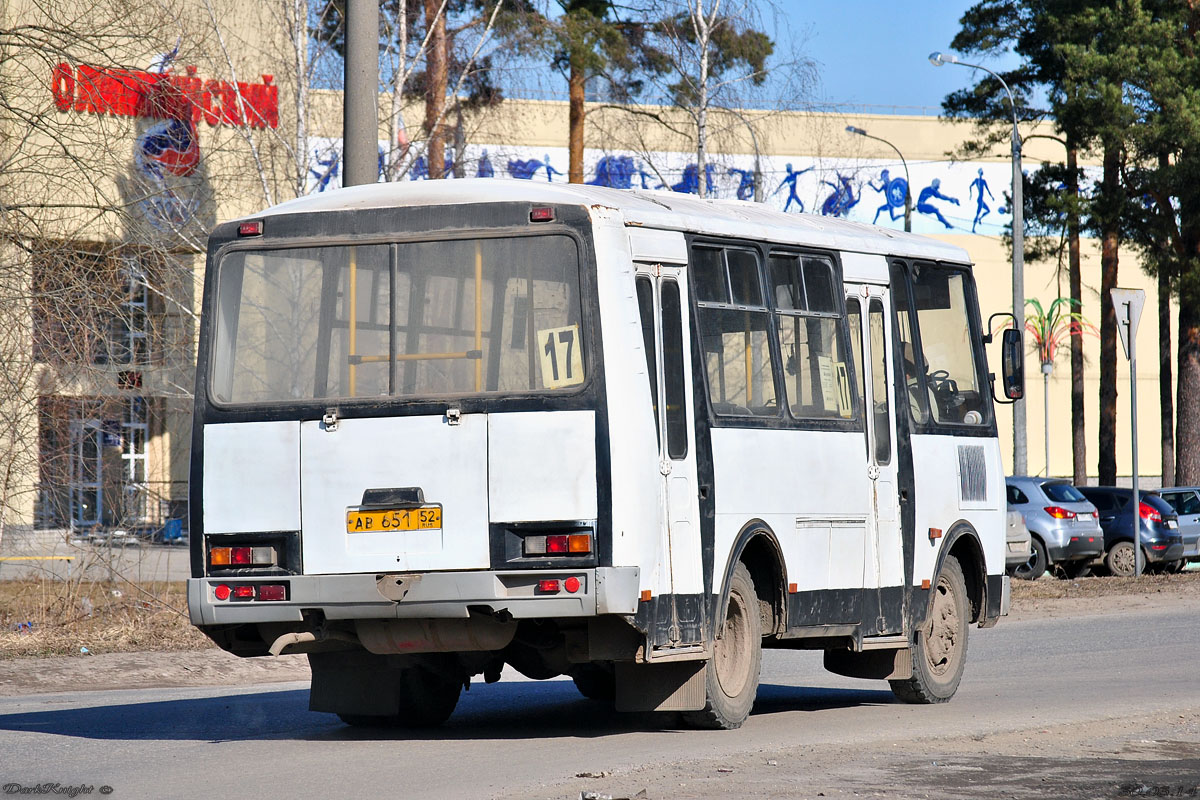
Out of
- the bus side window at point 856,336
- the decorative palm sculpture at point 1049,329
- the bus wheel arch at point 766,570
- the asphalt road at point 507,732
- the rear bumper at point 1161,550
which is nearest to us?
the asphalt road at point 507,732

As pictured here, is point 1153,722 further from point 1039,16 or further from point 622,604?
point 1039,16

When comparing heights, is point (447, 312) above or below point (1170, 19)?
below

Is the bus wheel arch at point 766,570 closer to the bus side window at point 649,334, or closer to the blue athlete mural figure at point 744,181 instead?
the bus side window at point 649,334

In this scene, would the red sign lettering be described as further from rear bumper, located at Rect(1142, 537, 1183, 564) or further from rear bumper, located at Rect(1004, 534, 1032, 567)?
rear bumper, located at Rect(1142, 537, 1183, 564)

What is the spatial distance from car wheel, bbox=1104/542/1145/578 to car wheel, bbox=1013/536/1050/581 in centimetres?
177

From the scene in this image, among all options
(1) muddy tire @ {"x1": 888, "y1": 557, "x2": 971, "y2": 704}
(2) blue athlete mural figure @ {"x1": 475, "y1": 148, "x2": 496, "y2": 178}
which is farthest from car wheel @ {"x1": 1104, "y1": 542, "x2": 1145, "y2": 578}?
(1) muddy tire @ {"x1": 888, "y1": 557, "x2": 971, "y2": 704}

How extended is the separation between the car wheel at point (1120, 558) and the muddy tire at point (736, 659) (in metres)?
20.3

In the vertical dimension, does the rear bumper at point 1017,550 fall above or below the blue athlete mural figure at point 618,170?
below

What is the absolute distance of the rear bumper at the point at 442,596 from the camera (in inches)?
359

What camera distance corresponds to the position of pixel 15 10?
58.6 feet

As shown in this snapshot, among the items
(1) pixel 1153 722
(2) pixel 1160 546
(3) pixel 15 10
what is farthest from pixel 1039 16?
(1) pixel 1153 722

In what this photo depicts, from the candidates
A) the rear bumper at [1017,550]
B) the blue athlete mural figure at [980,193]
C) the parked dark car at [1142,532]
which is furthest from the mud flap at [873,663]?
the blue athlete mural figure at [980,193]

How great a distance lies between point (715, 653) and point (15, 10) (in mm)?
11371

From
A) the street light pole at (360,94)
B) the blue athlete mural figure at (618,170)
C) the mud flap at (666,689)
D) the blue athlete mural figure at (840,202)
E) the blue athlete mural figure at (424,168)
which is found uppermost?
the blue athlete mural figure at (618,170)
